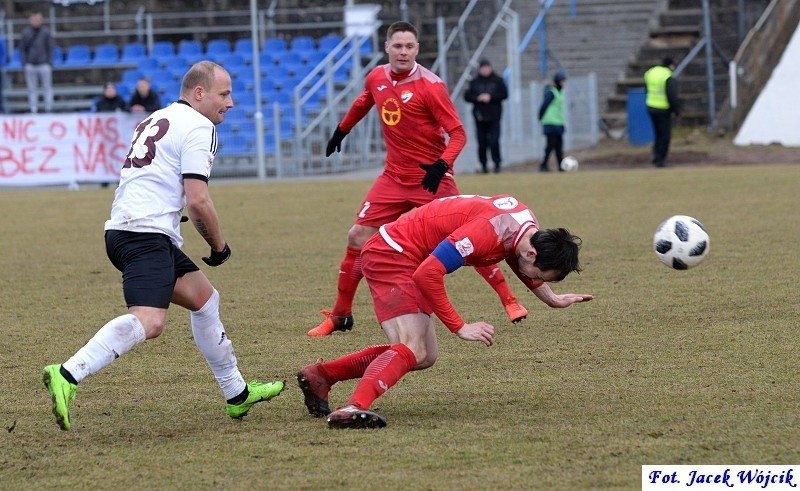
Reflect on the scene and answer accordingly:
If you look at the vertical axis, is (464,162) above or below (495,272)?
below

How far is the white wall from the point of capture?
23953mm

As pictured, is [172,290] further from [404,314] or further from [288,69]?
[288,69]

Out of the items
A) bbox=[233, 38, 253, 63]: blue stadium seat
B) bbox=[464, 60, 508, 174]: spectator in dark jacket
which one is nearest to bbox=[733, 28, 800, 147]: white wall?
bbox=[464, 60, 508, 174]: spectator in dark jacket

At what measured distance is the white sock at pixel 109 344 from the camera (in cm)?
503

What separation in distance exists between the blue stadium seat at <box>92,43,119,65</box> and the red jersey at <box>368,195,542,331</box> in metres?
24.0

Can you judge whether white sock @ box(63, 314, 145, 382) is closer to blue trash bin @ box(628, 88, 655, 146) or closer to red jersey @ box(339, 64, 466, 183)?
red jersey @ box(339, 64, 466, 183)

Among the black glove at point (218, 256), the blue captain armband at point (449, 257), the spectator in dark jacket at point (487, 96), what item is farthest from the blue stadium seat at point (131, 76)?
the blue captain armband at point (449, 257)

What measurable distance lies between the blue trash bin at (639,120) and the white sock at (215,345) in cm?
2105

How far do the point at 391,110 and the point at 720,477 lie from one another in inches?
170

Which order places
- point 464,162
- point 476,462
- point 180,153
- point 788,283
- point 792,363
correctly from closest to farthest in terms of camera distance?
point 476,462 < point 180,153 < point 792,363 < point 788,283 < point 464,162

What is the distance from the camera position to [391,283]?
5.52 meters

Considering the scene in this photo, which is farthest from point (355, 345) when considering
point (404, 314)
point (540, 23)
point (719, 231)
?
point (540, 23)

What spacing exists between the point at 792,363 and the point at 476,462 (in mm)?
2351

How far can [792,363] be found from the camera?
245 inches
